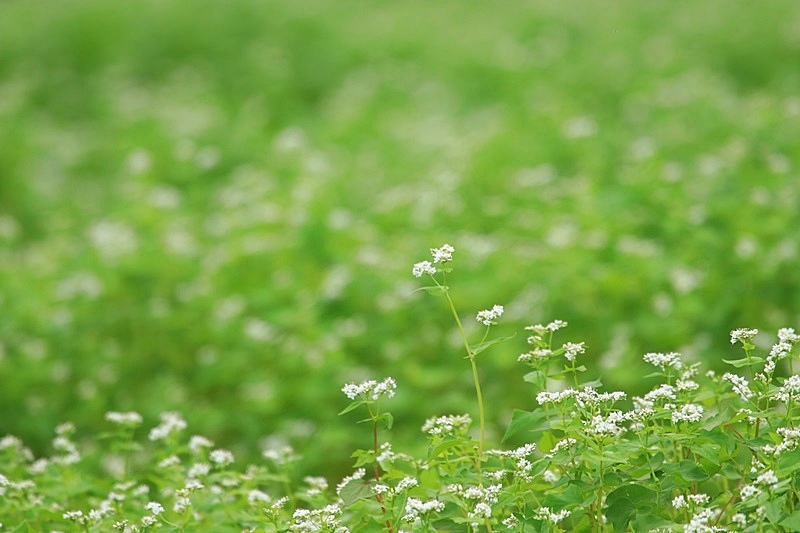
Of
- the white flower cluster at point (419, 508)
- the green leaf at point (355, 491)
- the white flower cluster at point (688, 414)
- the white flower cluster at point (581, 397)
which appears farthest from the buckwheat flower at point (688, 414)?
the green leaf at point (355, 491)

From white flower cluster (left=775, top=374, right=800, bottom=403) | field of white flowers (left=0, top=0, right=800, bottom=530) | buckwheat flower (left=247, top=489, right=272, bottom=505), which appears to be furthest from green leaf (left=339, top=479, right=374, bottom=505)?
field of white flowers (left=0, top=0, right=800, bottom=530)

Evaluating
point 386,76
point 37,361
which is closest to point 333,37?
point 386,76

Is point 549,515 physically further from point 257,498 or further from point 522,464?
point 257,498

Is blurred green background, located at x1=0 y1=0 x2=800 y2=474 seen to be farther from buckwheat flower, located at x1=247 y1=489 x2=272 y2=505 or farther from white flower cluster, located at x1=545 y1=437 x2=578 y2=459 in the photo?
white flower cluster, located at x1=545 y1=437 x2=578 y2=459

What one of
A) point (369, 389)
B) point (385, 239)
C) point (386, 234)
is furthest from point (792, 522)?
point (386, 234)

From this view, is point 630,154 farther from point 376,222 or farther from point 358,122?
point 358,122

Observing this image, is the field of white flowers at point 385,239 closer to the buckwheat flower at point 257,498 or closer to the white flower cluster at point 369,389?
the buckwheat flower at point 257,498
